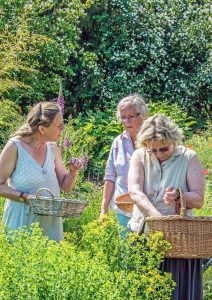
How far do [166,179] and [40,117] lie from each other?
0.83m

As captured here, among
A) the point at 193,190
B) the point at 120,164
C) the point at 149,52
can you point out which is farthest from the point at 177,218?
the point at 149,52

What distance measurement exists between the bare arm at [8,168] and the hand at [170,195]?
83 cm

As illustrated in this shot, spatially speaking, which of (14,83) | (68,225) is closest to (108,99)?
(14,83)

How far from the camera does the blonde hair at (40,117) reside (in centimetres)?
494

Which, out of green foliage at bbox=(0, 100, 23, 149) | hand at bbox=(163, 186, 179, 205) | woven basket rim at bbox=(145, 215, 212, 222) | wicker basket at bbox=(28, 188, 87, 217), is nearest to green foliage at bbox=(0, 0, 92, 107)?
green foliage at bbox=(0, 100, 23, 149)

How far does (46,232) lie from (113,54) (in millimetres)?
9811

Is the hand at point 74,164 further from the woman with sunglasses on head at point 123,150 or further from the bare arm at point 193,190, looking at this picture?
the bare arm at point 193,190

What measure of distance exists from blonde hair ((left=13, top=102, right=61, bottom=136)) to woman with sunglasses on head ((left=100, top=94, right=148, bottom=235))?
70 cm

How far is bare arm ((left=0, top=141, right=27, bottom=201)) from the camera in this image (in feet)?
15.8

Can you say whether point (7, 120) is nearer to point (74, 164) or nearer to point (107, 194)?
point (107, 194)

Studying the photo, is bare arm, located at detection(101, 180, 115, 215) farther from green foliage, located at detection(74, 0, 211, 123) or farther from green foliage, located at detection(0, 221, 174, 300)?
green foliage, located at detection(74, 0, 211, 123)

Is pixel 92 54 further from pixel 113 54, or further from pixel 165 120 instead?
pixel 165 120

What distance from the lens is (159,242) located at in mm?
4484

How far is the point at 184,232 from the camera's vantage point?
4.50m
